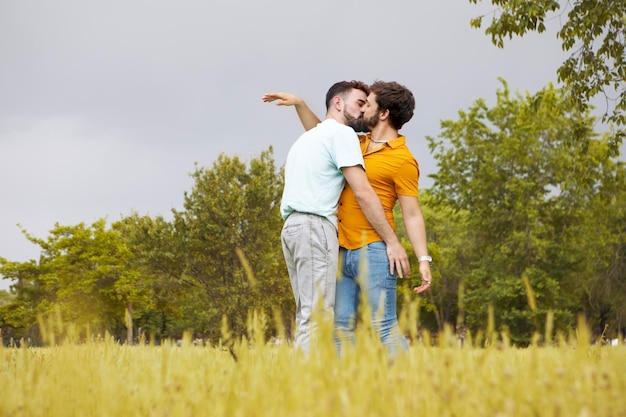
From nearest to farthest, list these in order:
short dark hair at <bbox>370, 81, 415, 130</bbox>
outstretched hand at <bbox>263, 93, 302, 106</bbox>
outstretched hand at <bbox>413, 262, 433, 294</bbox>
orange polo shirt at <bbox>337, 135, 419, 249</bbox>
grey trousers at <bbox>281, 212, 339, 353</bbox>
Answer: grey trousers at <bbox>281, 212, 339, 353</bbox> → outstretched hand at <bbox>413, 262, 433, 294</bbox> → orange polo shirt at <bbox>337, 135, 419, 249</bbox> → short dark hair at <bbox>370, 81, 415, 130</bbox> → outstretched hand at <bbox>263, 93, 302, 106</bbox>

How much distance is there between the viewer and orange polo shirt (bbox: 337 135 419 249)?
513cm

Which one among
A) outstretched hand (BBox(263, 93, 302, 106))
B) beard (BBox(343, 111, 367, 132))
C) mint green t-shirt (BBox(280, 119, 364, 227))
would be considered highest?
outstretched hand (BBox(263, 93, 302, 106))

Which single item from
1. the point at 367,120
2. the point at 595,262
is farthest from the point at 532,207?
the point at 367,120

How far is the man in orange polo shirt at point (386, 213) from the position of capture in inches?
196

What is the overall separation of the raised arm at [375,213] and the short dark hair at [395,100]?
2.30ft

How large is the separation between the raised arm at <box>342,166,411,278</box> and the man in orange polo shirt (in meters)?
0.08

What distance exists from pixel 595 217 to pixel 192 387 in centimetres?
3423

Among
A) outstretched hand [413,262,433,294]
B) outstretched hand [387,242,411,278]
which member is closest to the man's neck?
outstretched hand [387,242,411,278]

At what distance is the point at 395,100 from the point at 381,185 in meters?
0.68

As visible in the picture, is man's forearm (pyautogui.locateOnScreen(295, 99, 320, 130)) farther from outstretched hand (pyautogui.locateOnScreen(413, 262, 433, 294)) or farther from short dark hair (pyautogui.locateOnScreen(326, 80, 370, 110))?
outstretched hand (pyautogui.locateOnScreen(413, 262, 433, 294))

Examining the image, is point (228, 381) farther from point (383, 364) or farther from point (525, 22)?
point (525, 22)

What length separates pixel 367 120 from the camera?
17.8 feet

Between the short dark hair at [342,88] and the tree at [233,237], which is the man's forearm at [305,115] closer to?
the short dark hair at [342,88]

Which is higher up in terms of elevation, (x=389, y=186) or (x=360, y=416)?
(x=389, y=186)
